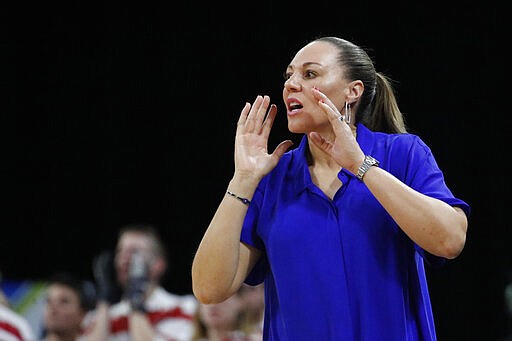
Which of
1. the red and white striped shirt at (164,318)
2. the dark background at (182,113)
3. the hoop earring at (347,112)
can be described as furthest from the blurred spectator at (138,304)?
the hoop earring at (347,112)

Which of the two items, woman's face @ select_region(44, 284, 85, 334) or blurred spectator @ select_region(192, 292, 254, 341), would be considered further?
woman's face @ select_region(44, 284, 85, 334)

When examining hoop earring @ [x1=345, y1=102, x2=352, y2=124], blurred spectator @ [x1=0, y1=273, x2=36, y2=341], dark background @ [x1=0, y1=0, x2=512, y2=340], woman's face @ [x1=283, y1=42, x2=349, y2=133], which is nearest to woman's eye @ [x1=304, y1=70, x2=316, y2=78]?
woman's face @ [x1=283, y1=42, x2=349, y2=133]

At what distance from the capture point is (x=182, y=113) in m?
5.84

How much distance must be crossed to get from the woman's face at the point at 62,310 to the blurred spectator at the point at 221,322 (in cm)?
71

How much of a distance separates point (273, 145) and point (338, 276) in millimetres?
2734

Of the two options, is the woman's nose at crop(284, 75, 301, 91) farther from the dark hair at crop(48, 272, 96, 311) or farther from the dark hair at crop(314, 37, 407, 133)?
the dark hair at crop(48, 272, 96, 311)

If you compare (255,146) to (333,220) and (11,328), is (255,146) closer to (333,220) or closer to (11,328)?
(333,220)

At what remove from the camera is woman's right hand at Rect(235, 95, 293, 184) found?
1972 mm

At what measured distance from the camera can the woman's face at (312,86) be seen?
1947 millimetres

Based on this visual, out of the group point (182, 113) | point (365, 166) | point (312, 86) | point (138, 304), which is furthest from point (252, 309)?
point (365, 166)

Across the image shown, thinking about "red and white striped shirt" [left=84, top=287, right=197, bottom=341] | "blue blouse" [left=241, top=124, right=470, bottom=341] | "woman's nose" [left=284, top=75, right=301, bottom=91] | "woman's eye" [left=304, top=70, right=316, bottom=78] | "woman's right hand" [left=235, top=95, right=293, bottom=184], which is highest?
"woman's eye" [left=304, top=70, right=316, bottom=78]

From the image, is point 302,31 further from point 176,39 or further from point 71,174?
point 71,174

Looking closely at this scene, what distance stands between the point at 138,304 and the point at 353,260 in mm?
2616

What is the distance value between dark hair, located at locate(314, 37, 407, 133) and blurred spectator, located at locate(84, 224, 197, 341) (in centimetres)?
242
